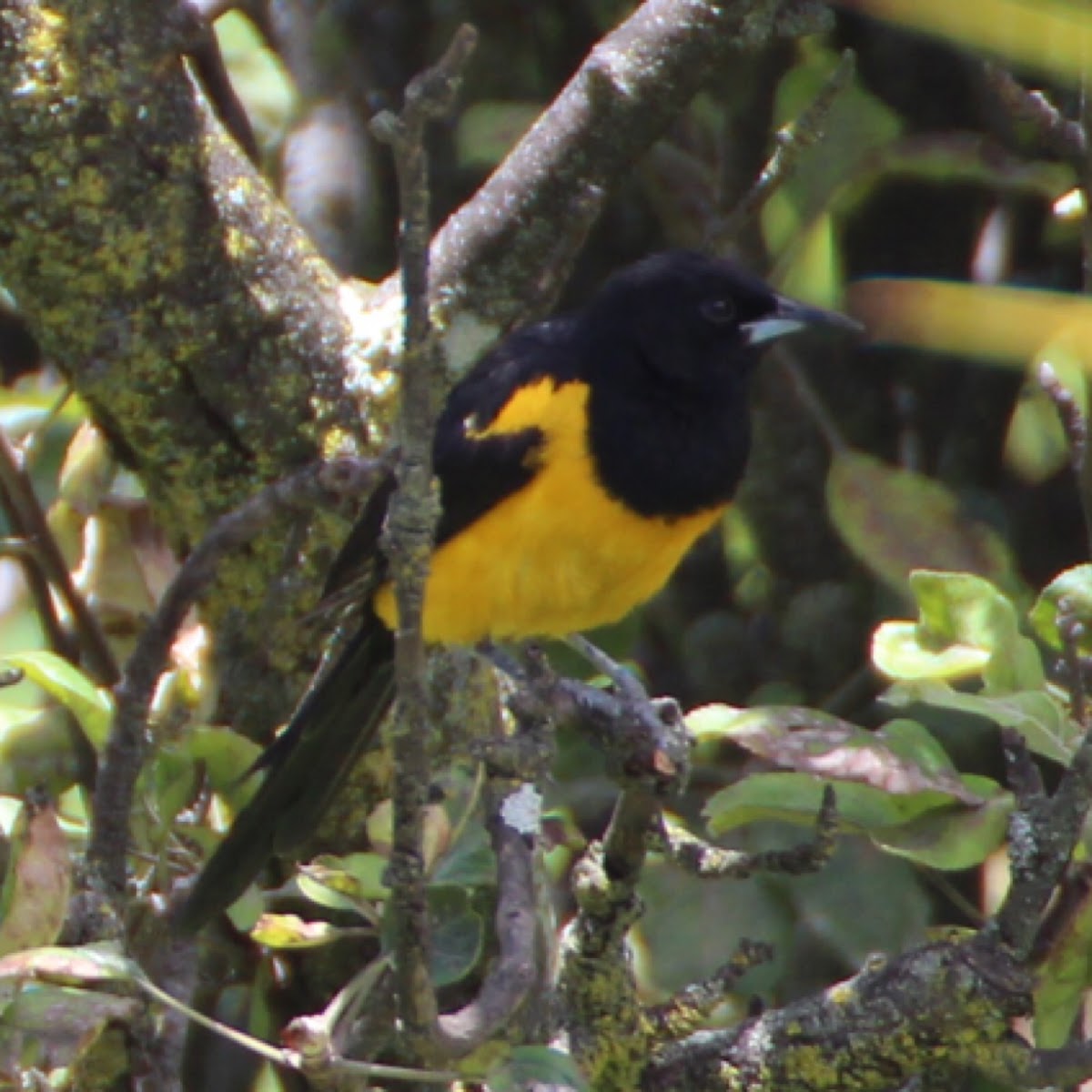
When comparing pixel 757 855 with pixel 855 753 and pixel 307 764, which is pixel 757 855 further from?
pixel 307 764

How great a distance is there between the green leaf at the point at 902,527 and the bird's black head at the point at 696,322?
0.67 ft

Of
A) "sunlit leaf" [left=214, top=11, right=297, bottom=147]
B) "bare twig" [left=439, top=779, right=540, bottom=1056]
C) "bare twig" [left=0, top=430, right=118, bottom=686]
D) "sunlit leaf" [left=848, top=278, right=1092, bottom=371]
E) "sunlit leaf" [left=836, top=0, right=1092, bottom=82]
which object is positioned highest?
"sunlit leaf" [left=836, top=0, right=1092, bottom=82]

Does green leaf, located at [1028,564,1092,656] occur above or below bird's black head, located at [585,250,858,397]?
below

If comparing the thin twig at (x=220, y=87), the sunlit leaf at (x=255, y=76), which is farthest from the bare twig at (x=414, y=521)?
the sunlit leaf at (x=255, y=76)

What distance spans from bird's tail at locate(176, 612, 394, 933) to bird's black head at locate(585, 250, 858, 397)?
0.50 metres

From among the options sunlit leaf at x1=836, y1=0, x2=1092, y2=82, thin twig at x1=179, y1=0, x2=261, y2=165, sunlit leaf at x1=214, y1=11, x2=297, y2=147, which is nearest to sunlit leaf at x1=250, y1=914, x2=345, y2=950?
thin twig at x1=179, y1=0, x2=261, y2=165

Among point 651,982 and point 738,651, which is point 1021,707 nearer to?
point 651,982

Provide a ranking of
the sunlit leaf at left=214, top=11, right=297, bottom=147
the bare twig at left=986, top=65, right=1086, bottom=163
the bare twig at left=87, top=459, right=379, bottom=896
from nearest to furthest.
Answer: the bare twig at left=87, top=459, right=379, bottom=896, the bare twig at left=986, top=65, right=1086, bottom=163, the sunlit leaf at left=214, top=11, right=297, bottom=147

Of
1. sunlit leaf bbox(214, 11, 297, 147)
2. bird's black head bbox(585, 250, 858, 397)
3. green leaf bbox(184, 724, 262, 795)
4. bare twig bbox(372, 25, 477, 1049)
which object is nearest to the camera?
bare twig bbox(372, 25, 477, 1049)

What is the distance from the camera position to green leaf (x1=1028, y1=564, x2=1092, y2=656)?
5.33 feet

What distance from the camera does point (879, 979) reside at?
159cm

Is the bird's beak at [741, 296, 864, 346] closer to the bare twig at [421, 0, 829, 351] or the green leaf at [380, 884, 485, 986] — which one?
the bare twig at [421, 0, 829, 351]

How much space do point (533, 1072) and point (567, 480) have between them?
3.05ft

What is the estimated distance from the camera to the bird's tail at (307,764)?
1776mm
